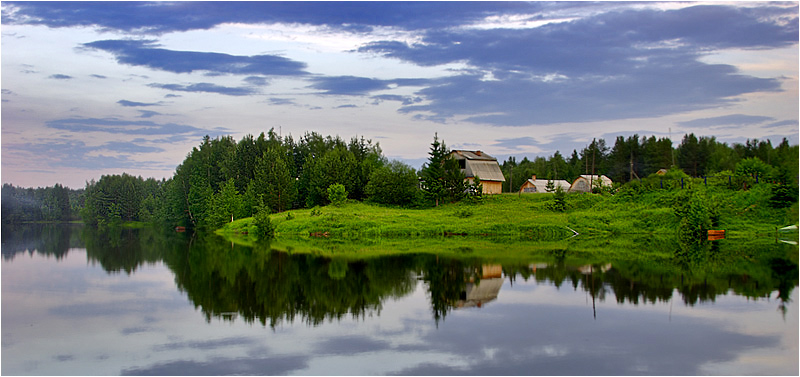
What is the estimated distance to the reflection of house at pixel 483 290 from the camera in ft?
59.9

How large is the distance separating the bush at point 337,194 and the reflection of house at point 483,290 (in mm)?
39162

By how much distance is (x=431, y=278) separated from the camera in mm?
23234

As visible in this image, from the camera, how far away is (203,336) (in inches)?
554

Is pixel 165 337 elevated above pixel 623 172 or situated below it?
below

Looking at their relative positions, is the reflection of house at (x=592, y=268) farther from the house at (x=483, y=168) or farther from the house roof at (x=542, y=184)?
the house roof at (x=542, y=184)

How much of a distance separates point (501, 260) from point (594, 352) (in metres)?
16.2

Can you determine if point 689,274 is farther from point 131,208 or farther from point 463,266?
point 131,208

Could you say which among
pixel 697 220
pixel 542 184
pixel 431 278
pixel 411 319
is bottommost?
pixel 411 319

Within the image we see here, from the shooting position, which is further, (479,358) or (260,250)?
(260,250)

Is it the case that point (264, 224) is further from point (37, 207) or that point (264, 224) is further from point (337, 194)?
point (37, 207)

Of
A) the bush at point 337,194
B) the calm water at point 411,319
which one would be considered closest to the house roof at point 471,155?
the bush at point 337,194

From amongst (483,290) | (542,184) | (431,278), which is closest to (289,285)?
(431,278)

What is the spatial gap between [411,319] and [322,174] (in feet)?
170

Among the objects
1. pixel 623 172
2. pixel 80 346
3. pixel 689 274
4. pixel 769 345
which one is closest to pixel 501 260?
pixel 689 274
